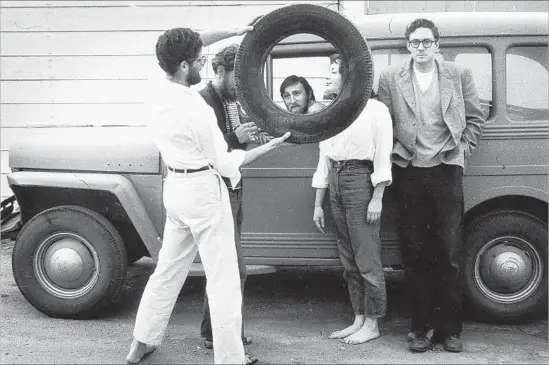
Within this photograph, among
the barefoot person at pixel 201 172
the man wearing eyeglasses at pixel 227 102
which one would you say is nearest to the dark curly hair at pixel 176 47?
the barefoot person at pixel 201 172

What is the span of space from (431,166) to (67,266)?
256 cm

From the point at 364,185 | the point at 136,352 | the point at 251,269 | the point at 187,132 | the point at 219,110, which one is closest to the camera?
the point at 187,132

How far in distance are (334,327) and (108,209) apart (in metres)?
1.79

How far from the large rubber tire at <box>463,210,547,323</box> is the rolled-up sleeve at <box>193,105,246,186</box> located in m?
1.91

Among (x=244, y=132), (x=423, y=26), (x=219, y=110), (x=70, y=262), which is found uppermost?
(x=423, y=26)

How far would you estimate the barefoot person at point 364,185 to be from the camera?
4.38 m

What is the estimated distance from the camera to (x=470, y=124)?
4398 millimetres

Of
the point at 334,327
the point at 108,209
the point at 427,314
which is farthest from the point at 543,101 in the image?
the point at 108,209

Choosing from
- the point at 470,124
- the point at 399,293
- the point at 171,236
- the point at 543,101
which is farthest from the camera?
the point at 399,293

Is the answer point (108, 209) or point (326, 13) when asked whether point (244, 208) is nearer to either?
point (108, 209)

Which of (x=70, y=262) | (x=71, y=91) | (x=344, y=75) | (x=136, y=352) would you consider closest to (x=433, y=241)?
(x=344, y=75)

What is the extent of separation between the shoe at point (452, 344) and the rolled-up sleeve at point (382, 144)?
1035mm

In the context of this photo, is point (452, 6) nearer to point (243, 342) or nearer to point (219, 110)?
point (219, 110)

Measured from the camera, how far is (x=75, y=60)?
27.2ft
